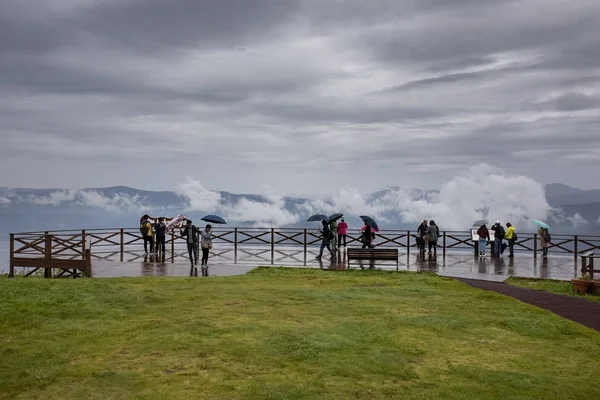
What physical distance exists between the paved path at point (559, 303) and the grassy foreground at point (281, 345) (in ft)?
2.55

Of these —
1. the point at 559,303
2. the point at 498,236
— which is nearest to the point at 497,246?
the point at 498,236

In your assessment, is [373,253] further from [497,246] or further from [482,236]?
[497,246]

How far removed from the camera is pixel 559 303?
16312 millimetres

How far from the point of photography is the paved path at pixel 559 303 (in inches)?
567

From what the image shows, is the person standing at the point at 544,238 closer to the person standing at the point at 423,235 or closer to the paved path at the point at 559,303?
the person standing at the point at 423,235

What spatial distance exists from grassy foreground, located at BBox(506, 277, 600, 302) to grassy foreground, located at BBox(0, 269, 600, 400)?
11.7 feet

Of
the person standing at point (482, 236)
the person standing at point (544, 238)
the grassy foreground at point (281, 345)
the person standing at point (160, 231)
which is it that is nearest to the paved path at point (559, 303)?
the grassy foreground at point (281, 345)

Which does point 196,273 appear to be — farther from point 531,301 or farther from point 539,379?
point 539,379

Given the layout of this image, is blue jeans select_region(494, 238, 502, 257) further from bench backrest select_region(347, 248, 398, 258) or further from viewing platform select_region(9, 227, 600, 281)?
bench backrest select_region(347, 248, 398, 258)

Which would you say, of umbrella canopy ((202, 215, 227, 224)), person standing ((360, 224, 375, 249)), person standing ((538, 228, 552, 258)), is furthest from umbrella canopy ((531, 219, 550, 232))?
umbrella canopy ((202, 215, 227, 224))

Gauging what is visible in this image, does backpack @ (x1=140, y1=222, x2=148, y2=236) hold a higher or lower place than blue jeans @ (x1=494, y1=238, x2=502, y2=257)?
higher

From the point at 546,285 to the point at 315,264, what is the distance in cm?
944

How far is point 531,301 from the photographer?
1639 centimetres

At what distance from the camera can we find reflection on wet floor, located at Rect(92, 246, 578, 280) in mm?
22891
